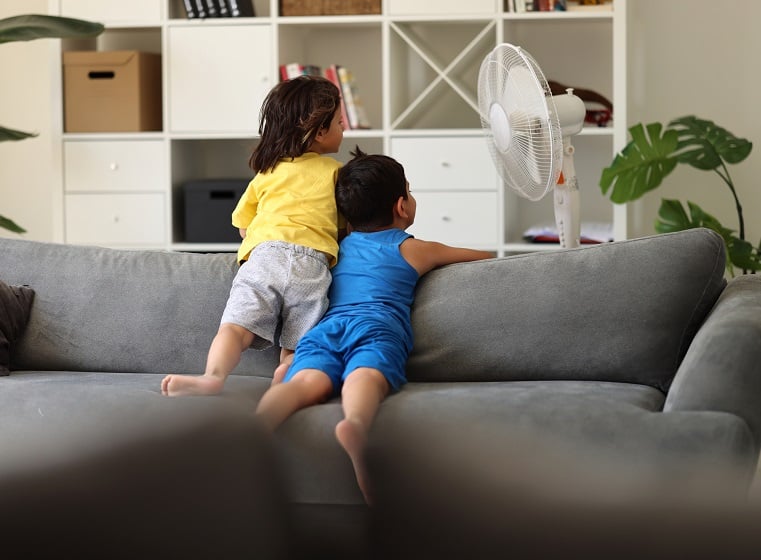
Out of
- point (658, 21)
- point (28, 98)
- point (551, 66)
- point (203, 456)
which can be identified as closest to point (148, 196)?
point (28, 98)

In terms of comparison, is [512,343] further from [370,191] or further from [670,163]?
[670,163]

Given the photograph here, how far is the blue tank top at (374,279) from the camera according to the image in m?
2.00

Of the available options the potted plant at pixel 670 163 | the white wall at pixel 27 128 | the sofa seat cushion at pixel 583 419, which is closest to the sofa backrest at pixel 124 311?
the sofa seat cushion at pixel 583 419

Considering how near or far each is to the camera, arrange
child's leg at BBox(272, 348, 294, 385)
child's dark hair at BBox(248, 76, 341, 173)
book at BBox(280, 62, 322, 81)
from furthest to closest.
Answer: book at BBox(280, 62, 322, 81) < child's dark hair at BBox(248, 76, 341, 173) < child's leg at BBox(272, 348, 294, 385)

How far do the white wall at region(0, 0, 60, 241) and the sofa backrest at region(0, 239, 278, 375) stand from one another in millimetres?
2107

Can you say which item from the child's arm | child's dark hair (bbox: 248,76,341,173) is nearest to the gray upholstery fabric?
the child's arm

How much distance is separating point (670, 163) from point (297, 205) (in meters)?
1.73

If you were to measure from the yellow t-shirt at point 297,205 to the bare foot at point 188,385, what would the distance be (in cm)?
53

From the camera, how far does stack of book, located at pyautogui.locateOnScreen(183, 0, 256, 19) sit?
378 cm

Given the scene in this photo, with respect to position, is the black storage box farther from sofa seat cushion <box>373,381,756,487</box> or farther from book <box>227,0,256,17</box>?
sofa seat cushion <box>373,381,756,487</box>

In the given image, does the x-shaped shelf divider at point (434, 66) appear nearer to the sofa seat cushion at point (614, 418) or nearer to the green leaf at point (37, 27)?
the green leaf at point (37, 27)

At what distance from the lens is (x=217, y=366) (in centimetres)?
188

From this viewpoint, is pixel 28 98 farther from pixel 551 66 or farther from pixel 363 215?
pixel 363 215

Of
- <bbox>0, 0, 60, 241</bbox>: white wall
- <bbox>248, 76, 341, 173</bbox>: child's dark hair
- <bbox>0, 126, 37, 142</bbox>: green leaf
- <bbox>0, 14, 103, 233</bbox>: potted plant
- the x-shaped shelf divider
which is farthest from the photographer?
<bbox>0, 0, 60, 241</bbox>: white wall
